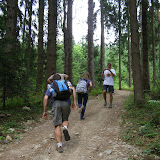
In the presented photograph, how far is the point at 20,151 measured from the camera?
4082 mm

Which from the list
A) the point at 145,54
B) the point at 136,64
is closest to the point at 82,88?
the point at 136,64

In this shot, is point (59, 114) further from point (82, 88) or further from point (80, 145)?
point (82, 88)

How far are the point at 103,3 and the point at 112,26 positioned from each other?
9.43 ft

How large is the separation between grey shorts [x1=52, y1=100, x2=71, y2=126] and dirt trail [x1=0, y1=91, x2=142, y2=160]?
72cm

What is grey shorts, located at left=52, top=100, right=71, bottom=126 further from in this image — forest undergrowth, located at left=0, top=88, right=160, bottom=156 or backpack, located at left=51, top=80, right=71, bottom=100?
forest undergrowth, located at left=0, top=88, right=160, bottom=156

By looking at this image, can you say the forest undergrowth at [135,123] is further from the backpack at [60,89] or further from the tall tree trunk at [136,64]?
the backpack at [60,89]

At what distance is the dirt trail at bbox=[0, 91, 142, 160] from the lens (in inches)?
143

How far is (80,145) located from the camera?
4195 mm

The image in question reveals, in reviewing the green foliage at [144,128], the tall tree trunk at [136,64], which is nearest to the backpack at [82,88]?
the green foliage at [144,128]

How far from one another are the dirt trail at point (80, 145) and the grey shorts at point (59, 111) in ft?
2.36

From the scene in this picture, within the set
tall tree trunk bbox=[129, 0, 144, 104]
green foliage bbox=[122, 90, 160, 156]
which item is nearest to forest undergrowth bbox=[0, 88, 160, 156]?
green foliage bbox=[122, 90, 160, 156]

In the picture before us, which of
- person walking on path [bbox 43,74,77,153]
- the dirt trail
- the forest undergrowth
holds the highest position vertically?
person walking on path [bbox 43,74,77,153]

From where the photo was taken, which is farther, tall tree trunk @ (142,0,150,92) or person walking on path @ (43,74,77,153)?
tall tree trunk @ (142,0,150,92)

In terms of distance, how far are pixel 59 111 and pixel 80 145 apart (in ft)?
3.50
